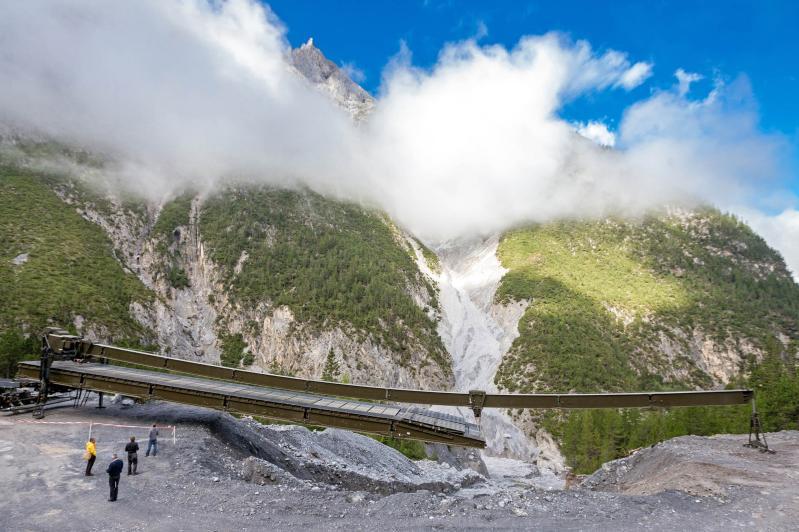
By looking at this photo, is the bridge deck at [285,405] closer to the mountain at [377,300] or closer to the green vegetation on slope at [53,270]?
the green vegetation on slope at [53,270]

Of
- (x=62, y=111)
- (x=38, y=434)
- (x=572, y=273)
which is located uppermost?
(x=62, y=111)

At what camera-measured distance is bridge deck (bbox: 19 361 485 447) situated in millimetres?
14500

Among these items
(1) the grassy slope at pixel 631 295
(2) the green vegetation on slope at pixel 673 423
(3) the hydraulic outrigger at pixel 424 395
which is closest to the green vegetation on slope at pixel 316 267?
(1) the grassy slope at pixel 631 295

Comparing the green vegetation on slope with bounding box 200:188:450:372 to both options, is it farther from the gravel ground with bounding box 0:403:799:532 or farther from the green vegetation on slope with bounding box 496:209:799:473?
the gravel ground with bounding box 0:403:799:532

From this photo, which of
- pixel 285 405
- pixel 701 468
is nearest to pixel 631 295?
pixel 701 468

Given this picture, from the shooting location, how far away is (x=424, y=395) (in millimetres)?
14867

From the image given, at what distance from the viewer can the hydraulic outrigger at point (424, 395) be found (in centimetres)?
1480

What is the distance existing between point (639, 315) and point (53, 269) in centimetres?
10546

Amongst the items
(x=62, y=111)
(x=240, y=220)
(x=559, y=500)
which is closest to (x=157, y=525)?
(x=559, y=500)

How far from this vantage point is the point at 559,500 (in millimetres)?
12227

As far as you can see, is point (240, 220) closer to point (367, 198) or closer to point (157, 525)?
point (367, 198)

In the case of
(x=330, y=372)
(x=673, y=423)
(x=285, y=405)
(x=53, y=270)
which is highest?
(x=53, y=270)

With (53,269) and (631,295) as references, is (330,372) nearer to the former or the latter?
(53,269)

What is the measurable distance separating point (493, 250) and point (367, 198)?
50162 mm
